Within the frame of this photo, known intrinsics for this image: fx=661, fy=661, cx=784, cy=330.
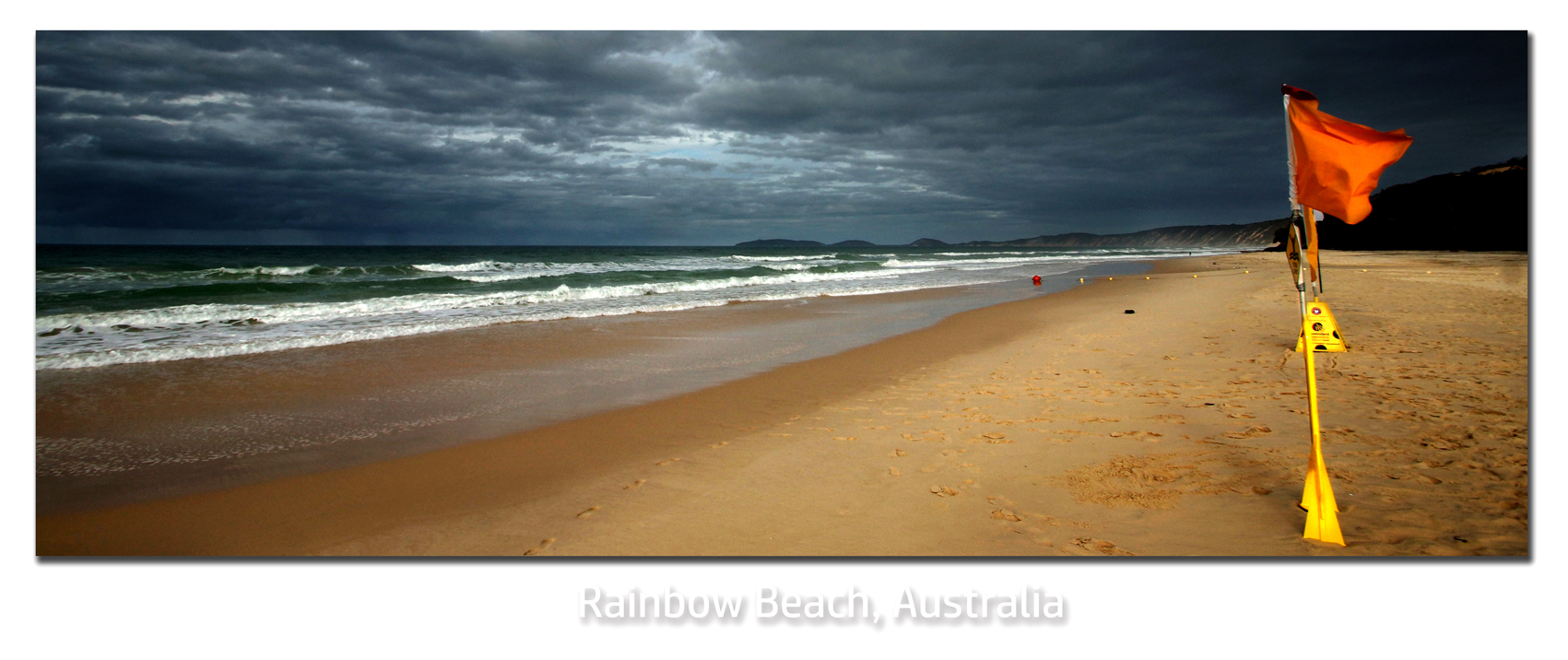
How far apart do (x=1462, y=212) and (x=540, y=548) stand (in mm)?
16166

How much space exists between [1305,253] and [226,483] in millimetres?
6243

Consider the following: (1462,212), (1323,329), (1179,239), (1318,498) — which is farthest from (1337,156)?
(1179,239)

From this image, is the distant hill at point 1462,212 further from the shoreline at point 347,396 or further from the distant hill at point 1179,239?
the distant hill at point 1179,239

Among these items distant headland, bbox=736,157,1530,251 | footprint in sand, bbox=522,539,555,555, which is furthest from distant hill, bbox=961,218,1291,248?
footprint in sand, bbox=522,539,555,555

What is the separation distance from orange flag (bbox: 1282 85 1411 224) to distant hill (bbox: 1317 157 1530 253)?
729mm

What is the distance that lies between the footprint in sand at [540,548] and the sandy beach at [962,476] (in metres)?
0.01

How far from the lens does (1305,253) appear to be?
309 cm

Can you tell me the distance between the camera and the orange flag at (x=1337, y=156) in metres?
2.82

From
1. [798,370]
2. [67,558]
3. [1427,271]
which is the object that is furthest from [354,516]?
[1427,271]

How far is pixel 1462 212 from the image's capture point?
11.8m

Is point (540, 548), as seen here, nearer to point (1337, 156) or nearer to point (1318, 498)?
point (1318, 498)

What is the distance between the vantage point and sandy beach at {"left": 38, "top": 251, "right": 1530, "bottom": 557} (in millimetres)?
3273

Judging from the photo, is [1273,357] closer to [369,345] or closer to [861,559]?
[861,559]

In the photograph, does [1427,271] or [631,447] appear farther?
[1427,271]
